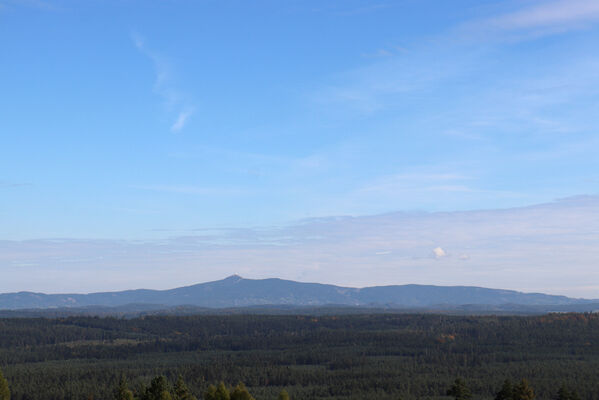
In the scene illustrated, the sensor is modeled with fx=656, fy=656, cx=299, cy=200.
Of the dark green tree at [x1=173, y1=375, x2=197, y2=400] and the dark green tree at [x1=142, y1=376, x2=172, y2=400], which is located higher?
the dark green tree at [x1=142, y1=376, x2=172, y2=400]

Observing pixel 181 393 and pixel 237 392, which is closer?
pixel 237 392

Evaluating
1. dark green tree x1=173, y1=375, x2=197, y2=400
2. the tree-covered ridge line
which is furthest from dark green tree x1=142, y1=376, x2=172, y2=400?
dark green tree x1=173, y1=375, x2=197, y2=400

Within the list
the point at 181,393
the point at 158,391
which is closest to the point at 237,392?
the point at 181,393

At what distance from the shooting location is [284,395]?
149250 mm

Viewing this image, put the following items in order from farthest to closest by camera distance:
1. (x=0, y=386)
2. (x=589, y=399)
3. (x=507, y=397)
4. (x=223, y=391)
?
(x=589, y=399), (x=0, y=386), (x=223, y=391), (x=507, y=397)

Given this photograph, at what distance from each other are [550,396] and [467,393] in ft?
218

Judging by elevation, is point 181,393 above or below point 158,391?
below

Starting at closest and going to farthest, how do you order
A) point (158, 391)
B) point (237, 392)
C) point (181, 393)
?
1. point (158, 391)
2. point (237, 392)
3. point (181, 393)

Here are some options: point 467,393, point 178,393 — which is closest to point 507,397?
point 467,393

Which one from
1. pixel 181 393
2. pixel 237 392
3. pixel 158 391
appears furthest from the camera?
pixel 181 393

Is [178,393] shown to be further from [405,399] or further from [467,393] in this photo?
[405,399]

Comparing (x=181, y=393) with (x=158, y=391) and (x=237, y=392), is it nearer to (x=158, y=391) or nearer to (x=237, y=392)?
(x=237, y=392)

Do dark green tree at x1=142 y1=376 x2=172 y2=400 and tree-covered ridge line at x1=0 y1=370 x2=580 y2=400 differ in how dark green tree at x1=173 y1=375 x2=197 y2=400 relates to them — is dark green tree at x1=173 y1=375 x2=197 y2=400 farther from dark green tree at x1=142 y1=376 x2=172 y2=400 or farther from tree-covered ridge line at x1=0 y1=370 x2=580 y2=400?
dark green tree at x1=142 y1=376 x2=172 y2=400

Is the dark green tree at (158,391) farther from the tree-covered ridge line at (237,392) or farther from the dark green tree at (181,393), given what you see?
the dark green tree at (181,393)
